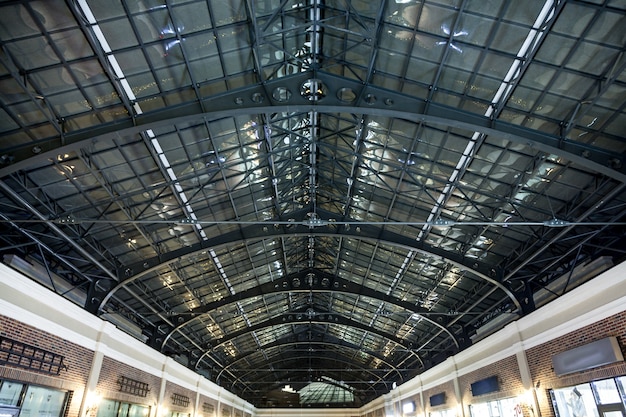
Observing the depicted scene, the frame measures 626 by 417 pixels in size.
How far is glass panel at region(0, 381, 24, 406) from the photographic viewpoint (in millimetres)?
12133

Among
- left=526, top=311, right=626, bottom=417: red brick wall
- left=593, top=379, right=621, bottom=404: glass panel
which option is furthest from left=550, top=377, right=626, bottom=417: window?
left=526, top=311, right=626, bottom=417: red brick wall

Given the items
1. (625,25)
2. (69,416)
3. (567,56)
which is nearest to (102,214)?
(69,416)

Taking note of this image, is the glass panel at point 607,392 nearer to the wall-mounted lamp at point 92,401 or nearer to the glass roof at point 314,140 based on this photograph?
the glass roof at point 314,140

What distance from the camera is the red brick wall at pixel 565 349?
12.0 m

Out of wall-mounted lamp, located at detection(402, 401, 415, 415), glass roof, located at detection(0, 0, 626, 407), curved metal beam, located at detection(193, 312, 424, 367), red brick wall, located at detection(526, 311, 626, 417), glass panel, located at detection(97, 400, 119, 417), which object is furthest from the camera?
wall-mounted lamp, located at detection(402, 401, 415, 415)

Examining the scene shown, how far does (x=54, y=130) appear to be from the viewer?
1166cm

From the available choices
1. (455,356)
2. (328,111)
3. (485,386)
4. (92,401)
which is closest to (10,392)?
(92,401)

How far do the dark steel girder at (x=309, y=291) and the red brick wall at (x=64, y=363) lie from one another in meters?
8.84

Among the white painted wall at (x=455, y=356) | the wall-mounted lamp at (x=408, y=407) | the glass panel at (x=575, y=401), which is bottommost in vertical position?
the glass panel at (x=575, y=401)

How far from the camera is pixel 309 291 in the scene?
84.6 feet

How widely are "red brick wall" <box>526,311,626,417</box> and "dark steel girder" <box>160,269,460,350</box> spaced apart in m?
9.12

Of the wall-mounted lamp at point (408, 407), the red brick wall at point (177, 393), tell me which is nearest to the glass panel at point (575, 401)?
the wall-mounted lamp at point (408, 407)

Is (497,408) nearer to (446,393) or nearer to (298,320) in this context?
(446,393)

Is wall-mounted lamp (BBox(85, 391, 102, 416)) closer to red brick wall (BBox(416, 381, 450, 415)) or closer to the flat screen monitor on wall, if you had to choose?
the flat screen monitor on wall
